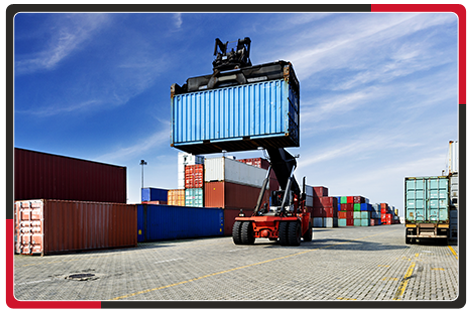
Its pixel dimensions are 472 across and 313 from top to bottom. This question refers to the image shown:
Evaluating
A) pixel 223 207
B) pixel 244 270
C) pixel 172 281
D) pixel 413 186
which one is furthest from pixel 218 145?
pixel 223 207

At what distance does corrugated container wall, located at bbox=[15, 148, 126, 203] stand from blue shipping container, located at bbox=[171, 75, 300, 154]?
8.66 metres

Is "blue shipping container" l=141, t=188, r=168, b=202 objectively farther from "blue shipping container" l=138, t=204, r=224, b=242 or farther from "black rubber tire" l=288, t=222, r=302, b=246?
"black rubber tire" l=288, t=222, r=302, b=246

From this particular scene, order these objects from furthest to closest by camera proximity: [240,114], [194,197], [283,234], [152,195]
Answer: [152,195]
[194,197]
[283,234]
[240,114]

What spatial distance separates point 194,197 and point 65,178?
573 inches

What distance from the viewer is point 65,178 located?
21828 mm

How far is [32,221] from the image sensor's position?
16750 mm

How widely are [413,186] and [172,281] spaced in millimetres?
16180

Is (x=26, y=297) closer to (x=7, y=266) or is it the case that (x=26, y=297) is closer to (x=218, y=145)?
(x=7, y=266)

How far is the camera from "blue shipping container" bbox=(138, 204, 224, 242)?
83.8 feet

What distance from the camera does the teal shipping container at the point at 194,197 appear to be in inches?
1353

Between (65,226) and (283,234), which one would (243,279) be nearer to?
(283,234)

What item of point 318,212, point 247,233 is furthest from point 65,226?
point 318,212

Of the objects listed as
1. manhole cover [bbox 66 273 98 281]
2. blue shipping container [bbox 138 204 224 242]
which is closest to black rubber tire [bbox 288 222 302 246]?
blue shipping container [bbox 138 204 224 242]
